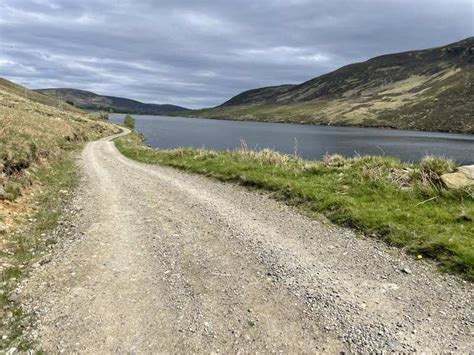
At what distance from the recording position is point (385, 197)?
46.5 ft

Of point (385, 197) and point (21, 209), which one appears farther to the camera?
point (385, 197)

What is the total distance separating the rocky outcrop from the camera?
540 inches

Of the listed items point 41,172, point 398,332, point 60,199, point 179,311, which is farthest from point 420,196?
point 41,172

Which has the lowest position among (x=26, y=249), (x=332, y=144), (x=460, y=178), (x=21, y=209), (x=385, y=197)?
(x=332, y=144)

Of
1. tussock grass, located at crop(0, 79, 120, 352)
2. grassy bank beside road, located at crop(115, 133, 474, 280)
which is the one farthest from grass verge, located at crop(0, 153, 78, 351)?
grassy bank beside road, located at crop(115, 133, 474, 280)

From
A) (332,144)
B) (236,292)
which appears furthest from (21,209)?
(332,144)

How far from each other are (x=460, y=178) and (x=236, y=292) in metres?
10.5

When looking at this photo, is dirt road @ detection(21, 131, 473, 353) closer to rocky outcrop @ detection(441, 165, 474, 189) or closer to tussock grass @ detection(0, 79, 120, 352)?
tussock grass @ detection(0, 79, 120, 352)

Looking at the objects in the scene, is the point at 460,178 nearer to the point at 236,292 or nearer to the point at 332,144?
the point at 236,292

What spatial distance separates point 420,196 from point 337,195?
2835mm

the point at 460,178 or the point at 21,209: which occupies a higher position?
the point at 460,178

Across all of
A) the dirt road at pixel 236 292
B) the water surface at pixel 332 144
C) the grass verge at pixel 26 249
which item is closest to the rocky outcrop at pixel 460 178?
the dirt road at pixel 236 292

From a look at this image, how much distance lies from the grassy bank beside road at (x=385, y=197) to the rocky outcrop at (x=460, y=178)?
0.25 metres

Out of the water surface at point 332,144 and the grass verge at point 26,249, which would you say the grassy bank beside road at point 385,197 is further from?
the water surface at point 332,144
